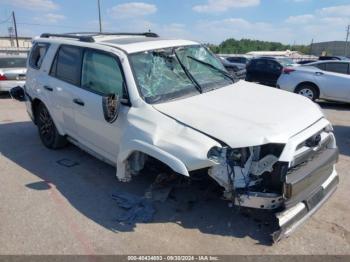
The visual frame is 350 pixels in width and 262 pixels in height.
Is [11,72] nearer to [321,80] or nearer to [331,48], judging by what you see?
[321,80]

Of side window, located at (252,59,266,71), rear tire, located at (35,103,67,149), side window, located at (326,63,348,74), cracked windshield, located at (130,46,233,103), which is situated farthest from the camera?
side window, located at (252,59,266,71)

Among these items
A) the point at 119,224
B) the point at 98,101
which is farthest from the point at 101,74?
the point at 119,224

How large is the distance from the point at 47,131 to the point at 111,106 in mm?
2597

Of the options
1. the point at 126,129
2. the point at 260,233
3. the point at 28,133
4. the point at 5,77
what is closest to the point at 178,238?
the point at 260,233

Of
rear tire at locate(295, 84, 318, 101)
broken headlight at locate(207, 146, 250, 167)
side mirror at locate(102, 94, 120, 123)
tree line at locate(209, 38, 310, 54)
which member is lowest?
tree line at locate(209, 38, 310, 54)

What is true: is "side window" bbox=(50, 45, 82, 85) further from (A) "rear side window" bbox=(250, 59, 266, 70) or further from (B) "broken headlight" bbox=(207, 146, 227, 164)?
(A) "rear side window" bbox=(250, 59, 266, 70)

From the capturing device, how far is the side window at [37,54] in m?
6.07

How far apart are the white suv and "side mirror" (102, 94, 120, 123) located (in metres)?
0.01

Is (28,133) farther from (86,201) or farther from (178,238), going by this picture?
(178,238)

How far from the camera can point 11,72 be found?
12.3 meters

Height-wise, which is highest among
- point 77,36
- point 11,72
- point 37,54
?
point 77,36

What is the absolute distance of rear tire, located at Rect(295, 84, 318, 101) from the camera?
11.3 metres

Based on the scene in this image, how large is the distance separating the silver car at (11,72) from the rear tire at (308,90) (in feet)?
30.9

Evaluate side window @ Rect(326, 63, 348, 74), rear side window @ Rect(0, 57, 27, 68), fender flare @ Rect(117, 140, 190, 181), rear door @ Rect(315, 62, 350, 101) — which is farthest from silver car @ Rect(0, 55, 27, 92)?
side window @ Rect(326, 63, 348, 74)
